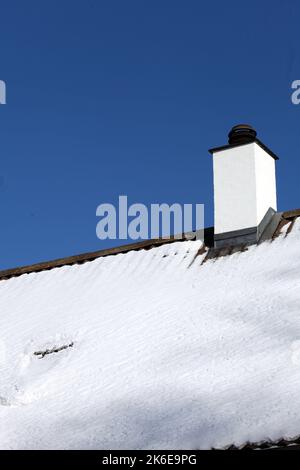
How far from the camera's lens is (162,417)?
7871 millimetres

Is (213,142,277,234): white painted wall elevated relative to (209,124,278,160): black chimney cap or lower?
lower

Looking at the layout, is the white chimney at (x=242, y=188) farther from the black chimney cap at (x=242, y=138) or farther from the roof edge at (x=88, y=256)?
the roof edge at (x=88, y=256)

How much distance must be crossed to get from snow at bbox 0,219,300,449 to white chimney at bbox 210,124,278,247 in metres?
0.49

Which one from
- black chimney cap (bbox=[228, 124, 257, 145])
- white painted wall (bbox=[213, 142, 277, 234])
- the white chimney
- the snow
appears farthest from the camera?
black chimney cap (bbox=[228, 124, 257, 145])

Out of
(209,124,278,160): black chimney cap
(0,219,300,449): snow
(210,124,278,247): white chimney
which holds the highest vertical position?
(209,124,278,160): black chimney cap

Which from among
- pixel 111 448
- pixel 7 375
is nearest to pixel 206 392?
pixel 111 448

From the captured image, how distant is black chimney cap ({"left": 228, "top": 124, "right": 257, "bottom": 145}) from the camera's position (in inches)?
479

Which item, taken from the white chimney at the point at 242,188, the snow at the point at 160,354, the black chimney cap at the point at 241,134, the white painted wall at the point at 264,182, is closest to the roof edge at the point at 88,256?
the snow at the point at 160,354

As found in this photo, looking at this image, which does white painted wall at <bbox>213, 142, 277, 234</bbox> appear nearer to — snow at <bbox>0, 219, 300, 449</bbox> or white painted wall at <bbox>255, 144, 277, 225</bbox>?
white painted wall at <bbox>255, 144, 277, 225</bbox>

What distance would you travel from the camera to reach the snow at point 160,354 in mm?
7605

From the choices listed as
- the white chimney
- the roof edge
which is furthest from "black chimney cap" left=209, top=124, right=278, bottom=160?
the roof edge

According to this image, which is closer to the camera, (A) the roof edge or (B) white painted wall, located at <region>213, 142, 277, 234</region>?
(B) white painted wall, located at <region>213, 142, 277, 234</region>

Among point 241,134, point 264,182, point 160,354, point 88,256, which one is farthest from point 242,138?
point 160,354

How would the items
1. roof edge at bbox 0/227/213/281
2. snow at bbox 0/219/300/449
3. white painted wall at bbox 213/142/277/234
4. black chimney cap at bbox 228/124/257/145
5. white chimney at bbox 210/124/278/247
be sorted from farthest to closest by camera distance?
roof edge at bbox 0/227/213/281 < black chimney cap at bbox 228/124/257/145 < white painted wall at bbox 213/142/277/234 < white chimney at bbox 210/124/278/247 < snow at bbox 0/219/300/449
